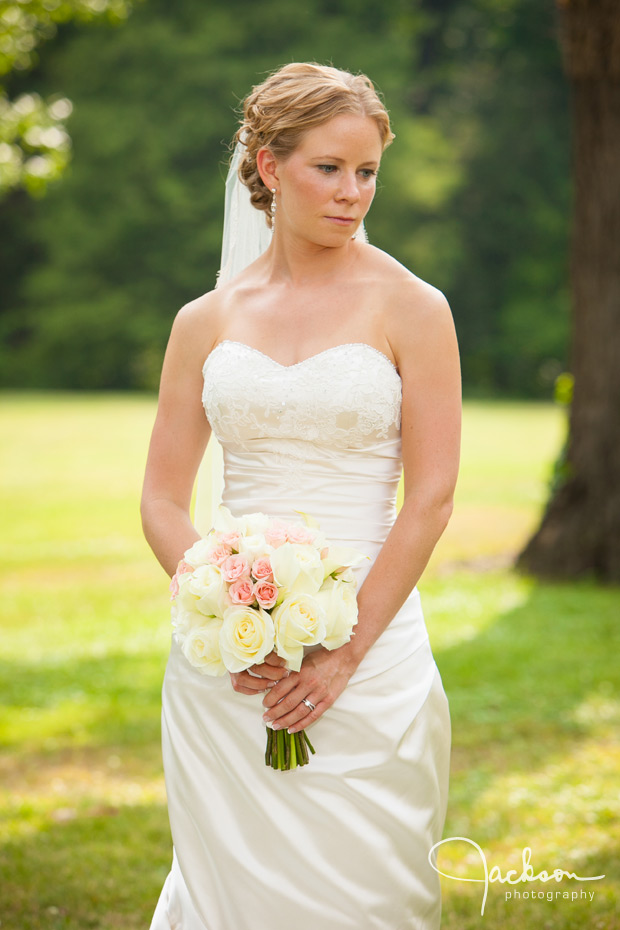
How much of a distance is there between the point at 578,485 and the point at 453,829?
4.78m

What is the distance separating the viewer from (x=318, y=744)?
9.59 ft

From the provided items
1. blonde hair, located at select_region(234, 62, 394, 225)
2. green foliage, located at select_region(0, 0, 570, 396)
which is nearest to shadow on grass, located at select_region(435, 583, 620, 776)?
blonde hair, located at select_region(234, 62, 394, 225)

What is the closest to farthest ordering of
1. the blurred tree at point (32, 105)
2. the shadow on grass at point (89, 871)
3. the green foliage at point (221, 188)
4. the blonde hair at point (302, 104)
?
the blonde hair at point (302, 104) → the shadow on grass at point (89, 871) → the blurred tree at point (32, 105) → the green foliage at point (221, 188)

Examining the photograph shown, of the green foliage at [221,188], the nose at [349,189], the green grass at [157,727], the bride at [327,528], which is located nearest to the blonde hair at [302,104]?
the bride at [327,528]

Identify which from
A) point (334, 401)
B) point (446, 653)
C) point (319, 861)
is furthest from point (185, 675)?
point (446, 653)

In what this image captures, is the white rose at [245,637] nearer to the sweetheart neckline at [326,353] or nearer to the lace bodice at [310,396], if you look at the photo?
the lace bodice at [310,396]

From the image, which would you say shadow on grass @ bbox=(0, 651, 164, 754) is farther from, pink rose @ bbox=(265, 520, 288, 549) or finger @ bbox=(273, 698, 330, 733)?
pink rose @ bbox=(265, 520, 288, 549)

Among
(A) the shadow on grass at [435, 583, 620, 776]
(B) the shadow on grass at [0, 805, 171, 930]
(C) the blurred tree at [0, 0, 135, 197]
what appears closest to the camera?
(B) the shadow on grass at [0, 805, 171, 930]

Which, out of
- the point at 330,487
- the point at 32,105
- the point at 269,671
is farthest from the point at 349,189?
the point at 32,105

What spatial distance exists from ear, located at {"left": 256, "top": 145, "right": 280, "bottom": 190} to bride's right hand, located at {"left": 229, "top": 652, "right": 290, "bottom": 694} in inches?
52.2

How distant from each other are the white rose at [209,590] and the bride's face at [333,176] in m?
0.98

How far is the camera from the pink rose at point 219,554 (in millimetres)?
2678

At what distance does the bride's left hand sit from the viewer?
2.75 metres

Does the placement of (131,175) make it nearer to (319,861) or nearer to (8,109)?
(8,109)
